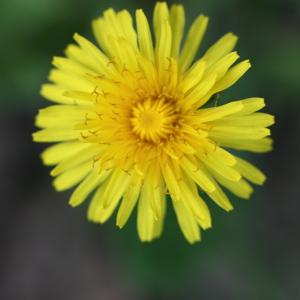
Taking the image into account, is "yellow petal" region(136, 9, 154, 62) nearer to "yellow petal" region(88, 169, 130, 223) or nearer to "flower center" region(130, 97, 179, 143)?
"flower center" region(130, 97, 179, 143)

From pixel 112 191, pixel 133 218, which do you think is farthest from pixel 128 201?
pixel 133 218

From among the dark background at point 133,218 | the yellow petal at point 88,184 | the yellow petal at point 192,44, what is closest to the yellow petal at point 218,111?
the yellow petal at point 192,44

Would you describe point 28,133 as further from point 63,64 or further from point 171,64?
point 171,64

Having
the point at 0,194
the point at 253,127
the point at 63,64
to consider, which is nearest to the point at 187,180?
the point at 253,127

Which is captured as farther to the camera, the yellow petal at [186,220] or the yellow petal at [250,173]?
the yellow petal at [186,220]

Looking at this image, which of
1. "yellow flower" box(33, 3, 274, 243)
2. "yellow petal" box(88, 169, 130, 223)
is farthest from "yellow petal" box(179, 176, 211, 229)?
"yellow petal" box(88, 169, 130, 223)

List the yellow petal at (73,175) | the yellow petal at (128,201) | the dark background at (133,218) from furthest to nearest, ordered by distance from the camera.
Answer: the dark background at (133,218) → the yellow petal at (73,175) → the yellow petal at (128,201)

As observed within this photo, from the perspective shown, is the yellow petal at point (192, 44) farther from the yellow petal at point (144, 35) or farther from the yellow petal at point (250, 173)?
the yellow petal at point (250, 173)
